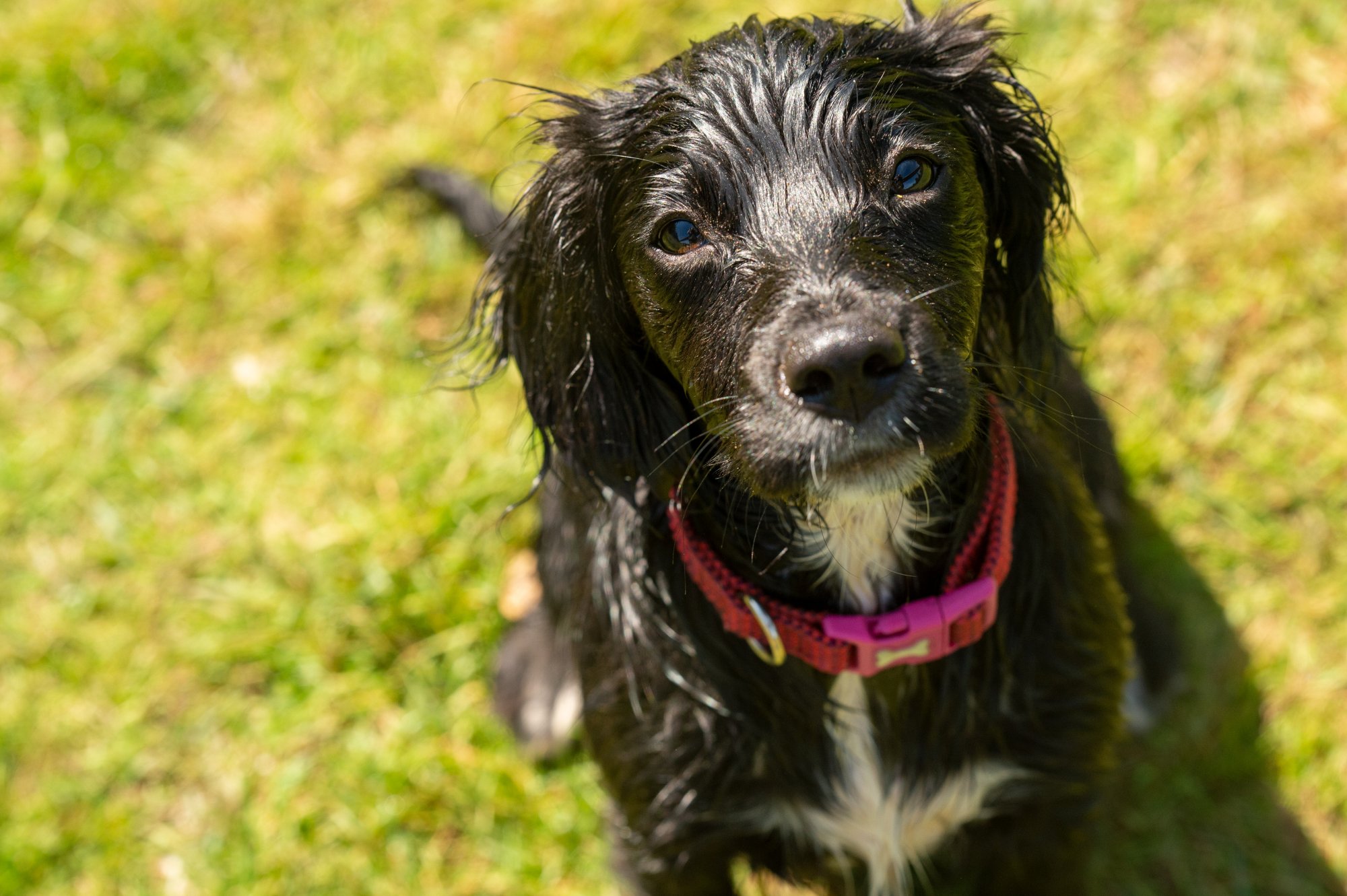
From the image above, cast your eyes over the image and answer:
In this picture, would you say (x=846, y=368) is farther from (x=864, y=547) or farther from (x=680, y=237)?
(x=864, y=547)

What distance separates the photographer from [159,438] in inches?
187

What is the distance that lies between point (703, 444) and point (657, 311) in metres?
0.28

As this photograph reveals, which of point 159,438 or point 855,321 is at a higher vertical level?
point 855,321

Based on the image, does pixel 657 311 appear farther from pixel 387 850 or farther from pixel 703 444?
pixel 387 850

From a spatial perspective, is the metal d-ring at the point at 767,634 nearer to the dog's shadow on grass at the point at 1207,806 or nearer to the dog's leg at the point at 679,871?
the dog's leg at the point at 679,871

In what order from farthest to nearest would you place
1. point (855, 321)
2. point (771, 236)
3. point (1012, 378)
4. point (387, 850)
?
point (387, 850) → point (1012, 378) → point (771, 236) → point (855, 321)

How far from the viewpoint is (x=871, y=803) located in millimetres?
2814

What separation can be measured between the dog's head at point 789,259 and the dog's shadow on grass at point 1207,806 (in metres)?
1.72

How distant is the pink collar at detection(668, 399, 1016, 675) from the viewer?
2.42 metres

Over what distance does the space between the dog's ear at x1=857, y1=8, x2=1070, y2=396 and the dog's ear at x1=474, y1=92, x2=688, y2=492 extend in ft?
2.01

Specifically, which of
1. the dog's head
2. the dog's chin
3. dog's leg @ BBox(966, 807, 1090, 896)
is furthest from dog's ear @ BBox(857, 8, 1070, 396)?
dog's leg @ BBox(966, 807, 1090, 896)

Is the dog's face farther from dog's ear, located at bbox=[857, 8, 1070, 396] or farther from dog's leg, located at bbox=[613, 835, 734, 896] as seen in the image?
dog's leg, located at bbox=[613, 835, 734, 896]

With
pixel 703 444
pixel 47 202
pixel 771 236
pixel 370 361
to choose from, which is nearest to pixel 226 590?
pixel 370 361

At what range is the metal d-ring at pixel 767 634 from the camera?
2.41m
